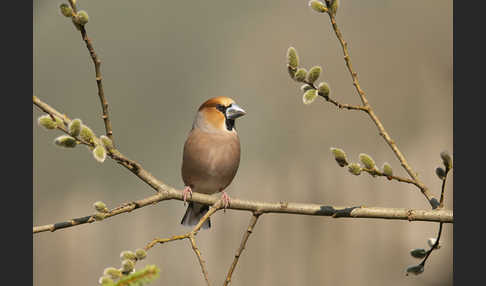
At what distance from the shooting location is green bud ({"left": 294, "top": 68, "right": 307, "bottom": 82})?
2.86 feet

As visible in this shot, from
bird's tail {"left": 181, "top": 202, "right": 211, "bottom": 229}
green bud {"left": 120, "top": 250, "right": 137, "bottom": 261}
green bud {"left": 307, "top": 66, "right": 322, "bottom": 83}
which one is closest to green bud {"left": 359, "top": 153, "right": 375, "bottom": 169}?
green bud {"left": 307, "top": 66, "right": 322, "bottom": 83}

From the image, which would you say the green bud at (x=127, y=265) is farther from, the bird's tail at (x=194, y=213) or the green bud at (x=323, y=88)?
the bird's tail at (x=194, y=213)

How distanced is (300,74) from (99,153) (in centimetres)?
35

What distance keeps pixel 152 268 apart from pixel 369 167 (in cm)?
43

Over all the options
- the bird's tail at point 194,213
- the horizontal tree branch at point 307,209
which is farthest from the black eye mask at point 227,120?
the horizontal tree branch at point 307,209

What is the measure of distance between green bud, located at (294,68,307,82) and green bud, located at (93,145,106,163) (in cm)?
33

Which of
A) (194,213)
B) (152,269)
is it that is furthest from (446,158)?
(194,213)

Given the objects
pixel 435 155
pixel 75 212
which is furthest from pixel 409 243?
pixel 75 212

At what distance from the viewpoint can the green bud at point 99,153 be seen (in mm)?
783

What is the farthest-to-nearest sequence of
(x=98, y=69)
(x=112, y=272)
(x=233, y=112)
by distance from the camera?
(x=233, y=112) → (x=98, y=69) → (x=112, y=272)

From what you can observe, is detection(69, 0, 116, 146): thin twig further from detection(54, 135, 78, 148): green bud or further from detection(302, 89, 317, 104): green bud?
detection(302, 89, 317, 104): green bud

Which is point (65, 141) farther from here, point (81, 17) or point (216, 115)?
point (216, 115)

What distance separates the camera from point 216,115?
1.41 metres

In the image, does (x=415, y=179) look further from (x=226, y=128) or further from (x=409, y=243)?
(x=409, y=243)
